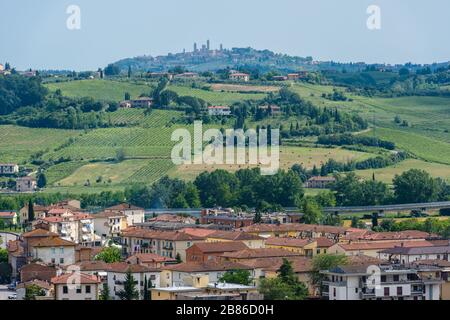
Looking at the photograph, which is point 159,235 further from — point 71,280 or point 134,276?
point 71,280

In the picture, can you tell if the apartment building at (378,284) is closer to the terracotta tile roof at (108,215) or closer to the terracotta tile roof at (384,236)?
the terracotta tile roof at (384,236)

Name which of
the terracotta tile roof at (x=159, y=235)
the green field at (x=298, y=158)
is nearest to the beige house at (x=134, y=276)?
the terracotta tile roof at (x=159, y=235)

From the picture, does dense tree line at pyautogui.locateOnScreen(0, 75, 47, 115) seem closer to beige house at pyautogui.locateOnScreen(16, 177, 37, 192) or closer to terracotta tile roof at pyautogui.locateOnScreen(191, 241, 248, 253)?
beige house at pyautogui.locateOnScreen(16, 177, 37, 192)

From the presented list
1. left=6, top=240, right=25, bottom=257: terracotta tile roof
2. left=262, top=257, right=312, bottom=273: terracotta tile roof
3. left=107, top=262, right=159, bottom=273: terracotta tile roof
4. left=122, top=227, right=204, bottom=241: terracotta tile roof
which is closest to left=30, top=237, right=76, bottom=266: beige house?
left=6, top=240, right=25, bottom=257: terracotta tile roof

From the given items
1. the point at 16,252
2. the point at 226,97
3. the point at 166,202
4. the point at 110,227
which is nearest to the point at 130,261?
the point at 16,252

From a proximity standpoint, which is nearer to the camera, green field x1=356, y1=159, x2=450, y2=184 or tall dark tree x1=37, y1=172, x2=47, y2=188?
green field x1=356, y1=159, x2=450, y2=184

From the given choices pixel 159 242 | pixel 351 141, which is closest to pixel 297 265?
pixel 159 242

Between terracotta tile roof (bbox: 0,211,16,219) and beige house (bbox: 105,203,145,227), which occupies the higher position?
beige house (bbox: 105,203,145,227)
